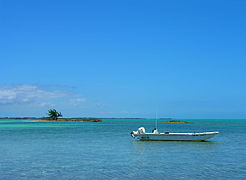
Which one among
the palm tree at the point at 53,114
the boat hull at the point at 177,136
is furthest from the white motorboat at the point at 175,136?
the palm tree at the point at 53,114

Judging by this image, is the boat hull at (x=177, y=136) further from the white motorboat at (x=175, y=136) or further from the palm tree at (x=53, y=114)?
the palm tree at (x=53, y=114)

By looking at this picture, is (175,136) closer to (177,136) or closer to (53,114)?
(177,136)

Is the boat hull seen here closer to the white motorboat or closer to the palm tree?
the white motorboat

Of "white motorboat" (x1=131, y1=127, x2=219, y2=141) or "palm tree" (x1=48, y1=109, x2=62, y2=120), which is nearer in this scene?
"white motorboat" (x1=131, y1=127, x2=219, y2=141)

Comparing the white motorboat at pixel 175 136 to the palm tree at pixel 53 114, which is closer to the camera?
the white motorboat at pixel 175 136

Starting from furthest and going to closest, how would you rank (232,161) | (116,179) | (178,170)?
(232,161) → (178,170) → (116,179)

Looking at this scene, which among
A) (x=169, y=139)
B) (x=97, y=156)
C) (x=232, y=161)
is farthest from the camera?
(x=169, y=139)

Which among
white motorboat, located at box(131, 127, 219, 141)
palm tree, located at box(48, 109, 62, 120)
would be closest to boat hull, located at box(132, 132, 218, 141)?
white motorboat, located at box(131, 127, 219, 141)

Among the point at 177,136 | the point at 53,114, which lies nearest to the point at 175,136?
the point at 177,136

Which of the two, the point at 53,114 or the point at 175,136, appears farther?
the point at 53,114

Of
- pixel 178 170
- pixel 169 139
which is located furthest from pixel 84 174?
pixel 169 139

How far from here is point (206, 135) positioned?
40125 mm

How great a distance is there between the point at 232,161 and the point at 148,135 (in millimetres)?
17917

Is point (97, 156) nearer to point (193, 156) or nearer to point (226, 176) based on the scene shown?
point (193, 156)
